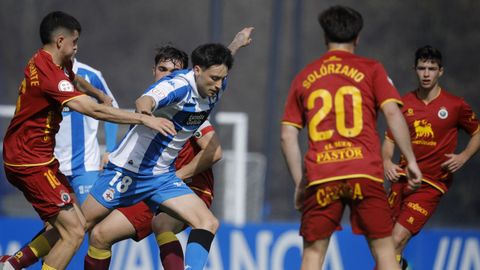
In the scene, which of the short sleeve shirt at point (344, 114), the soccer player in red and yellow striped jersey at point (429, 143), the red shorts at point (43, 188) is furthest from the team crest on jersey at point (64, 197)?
the soccer player in red and yellow striped jersey at point (429, 143)

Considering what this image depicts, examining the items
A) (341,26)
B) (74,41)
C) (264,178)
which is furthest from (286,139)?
(264,178)

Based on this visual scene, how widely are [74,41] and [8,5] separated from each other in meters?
4.63

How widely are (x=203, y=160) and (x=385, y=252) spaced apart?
171cm

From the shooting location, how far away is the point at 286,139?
603 centimetres

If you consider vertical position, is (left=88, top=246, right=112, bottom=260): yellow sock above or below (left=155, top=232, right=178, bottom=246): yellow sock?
below

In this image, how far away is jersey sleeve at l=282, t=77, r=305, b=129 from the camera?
19.8 feet

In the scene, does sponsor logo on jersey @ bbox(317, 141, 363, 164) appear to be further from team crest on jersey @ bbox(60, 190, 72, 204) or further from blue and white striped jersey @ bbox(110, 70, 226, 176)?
team crest on jersey @ bbox(60, 190, 72, 204)

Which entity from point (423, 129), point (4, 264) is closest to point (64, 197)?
point (4, 264)

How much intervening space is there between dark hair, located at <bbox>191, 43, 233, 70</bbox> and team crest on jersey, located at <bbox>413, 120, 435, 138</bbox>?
1.94 meters

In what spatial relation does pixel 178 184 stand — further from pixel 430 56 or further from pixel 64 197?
pixel 430 56

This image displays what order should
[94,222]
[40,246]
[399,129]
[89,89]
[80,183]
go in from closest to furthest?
[399,129] < [94,222] < [40,246] < [89,89] < [80,183]

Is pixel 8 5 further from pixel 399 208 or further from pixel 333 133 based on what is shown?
pixel 333 133

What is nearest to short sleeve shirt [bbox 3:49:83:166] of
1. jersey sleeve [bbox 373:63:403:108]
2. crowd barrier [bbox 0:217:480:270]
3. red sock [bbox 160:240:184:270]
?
red sock [bbox 160:240:184:270]

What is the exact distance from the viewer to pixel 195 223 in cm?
682
